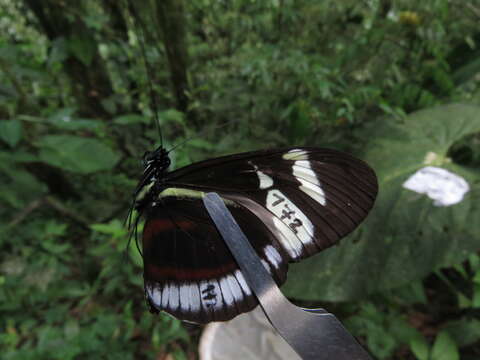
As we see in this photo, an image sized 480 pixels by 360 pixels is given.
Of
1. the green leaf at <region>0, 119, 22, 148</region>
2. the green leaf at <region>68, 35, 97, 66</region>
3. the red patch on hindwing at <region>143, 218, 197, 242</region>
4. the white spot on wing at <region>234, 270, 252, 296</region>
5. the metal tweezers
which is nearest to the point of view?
the metal tweezers

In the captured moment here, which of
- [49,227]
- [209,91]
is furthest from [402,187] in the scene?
[49,227]

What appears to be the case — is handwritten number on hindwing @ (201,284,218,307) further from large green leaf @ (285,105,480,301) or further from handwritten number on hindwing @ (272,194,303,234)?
large green leaf @ (285,105,480,301)

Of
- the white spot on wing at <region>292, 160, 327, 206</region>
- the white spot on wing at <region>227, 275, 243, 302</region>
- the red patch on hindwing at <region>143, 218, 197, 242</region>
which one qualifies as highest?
the white spot on wing at <region>292, 160, 327, 206</region>

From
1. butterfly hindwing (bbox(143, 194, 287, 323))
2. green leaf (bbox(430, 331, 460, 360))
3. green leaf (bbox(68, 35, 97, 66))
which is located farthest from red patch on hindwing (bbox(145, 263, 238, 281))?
green leaf (bbox(68, 35, 97, 66))

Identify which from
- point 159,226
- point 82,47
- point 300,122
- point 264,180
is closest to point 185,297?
point 159,226

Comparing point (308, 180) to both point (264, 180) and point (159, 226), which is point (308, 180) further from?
point (159, 226)

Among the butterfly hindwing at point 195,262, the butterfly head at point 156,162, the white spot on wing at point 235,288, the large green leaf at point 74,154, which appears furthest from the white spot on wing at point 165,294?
the large green leaf at point 74,154
